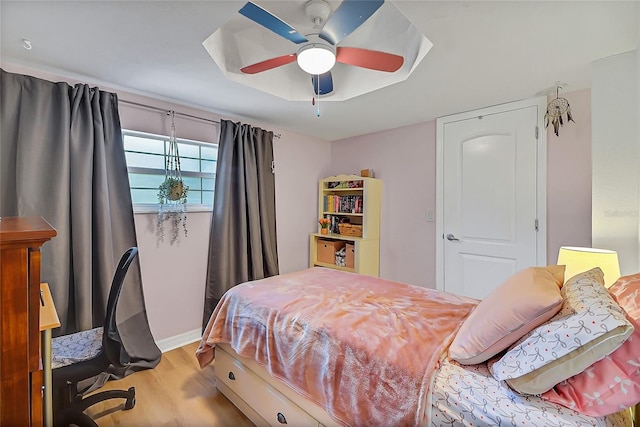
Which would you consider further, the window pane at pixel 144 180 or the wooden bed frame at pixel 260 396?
the window pane at pixel 144 180

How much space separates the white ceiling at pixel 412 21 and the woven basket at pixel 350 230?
1472mm

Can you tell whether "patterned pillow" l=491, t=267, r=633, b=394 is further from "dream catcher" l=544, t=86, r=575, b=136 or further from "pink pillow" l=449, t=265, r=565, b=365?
"dream catcher" l=544, t=86, r=575, b=136

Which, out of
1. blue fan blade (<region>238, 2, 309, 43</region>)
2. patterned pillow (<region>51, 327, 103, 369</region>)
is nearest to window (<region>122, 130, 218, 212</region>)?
patterned pillow (<region>51, 327, 103, 369</region>)

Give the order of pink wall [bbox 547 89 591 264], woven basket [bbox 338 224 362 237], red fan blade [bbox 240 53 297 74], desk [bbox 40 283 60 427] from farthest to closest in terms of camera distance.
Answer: woven basket [bbox 338 224 362 237], pink wall [bbox 547 89 591 264], red fan blade [bbox 240 53 297 74], desk [bbox 40 283 60 427]

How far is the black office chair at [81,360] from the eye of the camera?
4.92ft

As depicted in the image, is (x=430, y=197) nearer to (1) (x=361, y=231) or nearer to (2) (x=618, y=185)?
(1) (x=361, y=231)

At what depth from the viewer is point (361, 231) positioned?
354 cm

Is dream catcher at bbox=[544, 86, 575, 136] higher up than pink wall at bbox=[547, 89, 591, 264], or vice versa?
dream catcher at bbox=[544, 86, 575, 136]

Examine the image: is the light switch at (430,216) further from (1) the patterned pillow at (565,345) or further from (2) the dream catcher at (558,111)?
(1) the patterned pillow at (565,345)

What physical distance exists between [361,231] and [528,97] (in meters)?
2.06

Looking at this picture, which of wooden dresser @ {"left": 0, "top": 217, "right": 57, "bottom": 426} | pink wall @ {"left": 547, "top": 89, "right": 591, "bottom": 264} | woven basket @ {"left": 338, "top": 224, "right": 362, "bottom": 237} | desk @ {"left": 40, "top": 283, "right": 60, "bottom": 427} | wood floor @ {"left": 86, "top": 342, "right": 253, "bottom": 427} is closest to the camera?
wooden dresser @ {"left": 0, "top": 217, "right": 57, "bottom": 426}

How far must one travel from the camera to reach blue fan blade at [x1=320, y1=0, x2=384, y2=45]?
3.86 feet

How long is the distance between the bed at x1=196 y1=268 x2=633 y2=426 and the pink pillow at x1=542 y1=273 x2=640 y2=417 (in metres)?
0.03

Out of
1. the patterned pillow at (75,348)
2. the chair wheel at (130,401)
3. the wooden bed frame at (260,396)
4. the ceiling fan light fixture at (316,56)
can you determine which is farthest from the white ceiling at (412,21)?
the chair wheel at (130,401)
